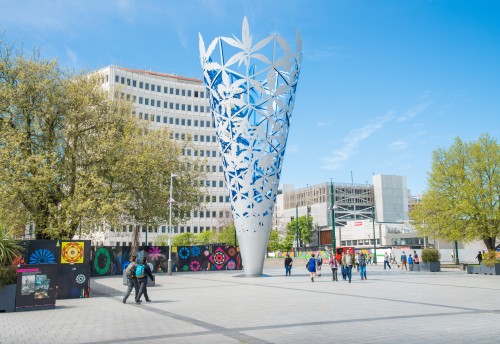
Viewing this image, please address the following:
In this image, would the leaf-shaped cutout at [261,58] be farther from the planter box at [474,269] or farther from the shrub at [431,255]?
the planter box at [474,269]

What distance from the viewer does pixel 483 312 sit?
12805 millimetres

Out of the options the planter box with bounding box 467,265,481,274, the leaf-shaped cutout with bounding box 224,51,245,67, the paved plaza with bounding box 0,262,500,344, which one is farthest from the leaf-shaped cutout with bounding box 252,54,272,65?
the planter box with bounding box 467,265,481,274

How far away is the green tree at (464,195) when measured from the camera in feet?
125

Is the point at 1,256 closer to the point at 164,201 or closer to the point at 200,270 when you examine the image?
the point at 164,201

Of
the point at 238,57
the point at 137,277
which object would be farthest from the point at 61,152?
the point at 137,277

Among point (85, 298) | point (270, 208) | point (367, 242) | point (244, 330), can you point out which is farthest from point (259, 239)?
point (367, 242)

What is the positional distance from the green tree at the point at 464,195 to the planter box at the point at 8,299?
33404 mm

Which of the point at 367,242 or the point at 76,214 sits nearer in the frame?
the point at 76,214

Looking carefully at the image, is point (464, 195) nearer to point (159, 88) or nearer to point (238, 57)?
point (238, 57)

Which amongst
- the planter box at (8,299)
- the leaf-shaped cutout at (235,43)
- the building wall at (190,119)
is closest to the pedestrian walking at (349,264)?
the leaf-shaped cutout at (235,43)

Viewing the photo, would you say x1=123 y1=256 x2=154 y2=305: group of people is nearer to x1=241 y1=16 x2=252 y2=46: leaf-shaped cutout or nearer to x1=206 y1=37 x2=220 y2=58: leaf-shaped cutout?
x1=241 y1=16 x2=252 y2=46: leaf-shaped cutout

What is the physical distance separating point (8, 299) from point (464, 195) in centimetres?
3502

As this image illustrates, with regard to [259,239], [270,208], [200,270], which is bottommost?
[200,270]

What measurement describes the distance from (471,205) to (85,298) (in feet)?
101
